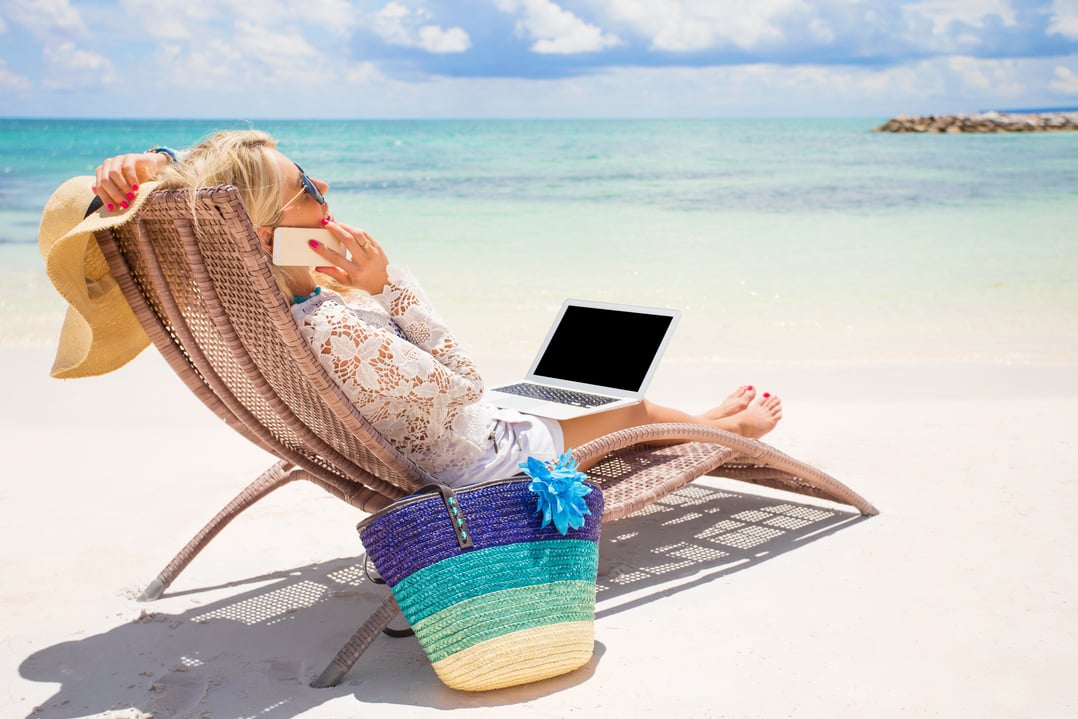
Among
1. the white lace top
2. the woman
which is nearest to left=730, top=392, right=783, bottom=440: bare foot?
the woman

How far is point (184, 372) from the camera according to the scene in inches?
95.7

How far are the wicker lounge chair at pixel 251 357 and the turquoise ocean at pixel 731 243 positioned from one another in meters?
0.36

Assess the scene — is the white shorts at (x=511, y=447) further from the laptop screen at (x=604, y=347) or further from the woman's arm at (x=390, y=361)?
the laptop screen at (x=604, y=347)

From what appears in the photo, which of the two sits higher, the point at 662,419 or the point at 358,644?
the point at 662,419

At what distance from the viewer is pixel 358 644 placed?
2307 millimetres

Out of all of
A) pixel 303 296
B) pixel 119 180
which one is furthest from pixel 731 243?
pixel 119 180

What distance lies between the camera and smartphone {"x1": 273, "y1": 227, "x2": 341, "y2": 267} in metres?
2.25

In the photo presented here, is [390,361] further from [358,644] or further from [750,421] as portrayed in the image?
[750,421]

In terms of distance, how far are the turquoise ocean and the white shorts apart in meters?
1.01

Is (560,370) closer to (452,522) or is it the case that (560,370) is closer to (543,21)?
(452,522)

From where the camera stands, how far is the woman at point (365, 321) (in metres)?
2.23

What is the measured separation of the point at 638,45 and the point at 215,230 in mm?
57236

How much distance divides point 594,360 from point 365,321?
3.50ft

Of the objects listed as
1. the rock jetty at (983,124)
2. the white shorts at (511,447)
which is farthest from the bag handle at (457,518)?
the rock jetty at (983,124)
